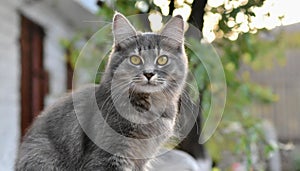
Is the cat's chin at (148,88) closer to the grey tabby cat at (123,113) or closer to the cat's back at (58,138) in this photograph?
the grey tabby cat at (123,113)

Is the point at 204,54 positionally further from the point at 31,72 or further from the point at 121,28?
the point at 31,72

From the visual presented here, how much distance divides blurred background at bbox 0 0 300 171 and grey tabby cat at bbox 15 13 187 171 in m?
0.21

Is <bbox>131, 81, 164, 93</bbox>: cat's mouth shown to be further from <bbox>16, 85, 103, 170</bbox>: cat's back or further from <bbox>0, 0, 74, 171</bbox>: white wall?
<bbox>0, 0, 74, 171</bbox>: white wall

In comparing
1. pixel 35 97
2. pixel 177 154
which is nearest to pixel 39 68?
pixel 35 97

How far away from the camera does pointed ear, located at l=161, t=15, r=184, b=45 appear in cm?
165

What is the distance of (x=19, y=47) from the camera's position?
14.8 feet

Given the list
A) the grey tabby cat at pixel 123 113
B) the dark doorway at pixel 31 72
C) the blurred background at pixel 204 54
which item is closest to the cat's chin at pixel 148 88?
the grey tabby cat at pixel 123 113

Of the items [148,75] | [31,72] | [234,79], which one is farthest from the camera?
[31,72]

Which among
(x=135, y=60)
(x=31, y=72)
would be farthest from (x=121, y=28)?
(x=31, y=72)

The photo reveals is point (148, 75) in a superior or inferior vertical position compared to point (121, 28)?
inferior

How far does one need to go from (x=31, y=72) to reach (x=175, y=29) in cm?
328

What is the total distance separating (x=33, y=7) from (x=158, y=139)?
3.12m

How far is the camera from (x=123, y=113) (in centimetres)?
178

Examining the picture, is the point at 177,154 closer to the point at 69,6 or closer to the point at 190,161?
the point at 190,161
